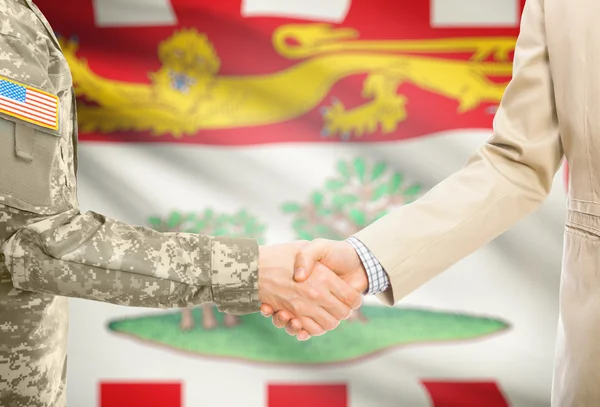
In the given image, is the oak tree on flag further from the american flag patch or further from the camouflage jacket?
the american flag patch

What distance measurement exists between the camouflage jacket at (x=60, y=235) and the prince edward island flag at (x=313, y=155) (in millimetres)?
713

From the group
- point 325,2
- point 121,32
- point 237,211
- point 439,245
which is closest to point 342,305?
point 439,245

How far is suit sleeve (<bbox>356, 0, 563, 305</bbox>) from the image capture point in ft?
3.65

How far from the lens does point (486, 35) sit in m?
1.80

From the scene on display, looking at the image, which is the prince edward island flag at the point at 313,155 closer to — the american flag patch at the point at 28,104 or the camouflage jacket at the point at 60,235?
the camouflage jacket at the point at 60,235

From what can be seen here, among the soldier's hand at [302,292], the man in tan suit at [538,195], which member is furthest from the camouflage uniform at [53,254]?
the man in tan suit at [538,195]

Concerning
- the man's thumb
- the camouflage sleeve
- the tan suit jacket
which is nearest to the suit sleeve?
the tan suit jacket

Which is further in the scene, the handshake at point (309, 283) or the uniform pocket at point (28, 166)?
the handshake at point (309, 283)

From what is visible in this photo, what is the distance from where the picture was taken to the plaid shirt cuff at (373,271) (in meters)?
1.21

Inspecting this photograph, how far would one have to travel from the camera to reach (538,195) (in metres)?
1.17

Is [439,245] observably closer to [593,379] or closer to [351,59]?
[593,379]

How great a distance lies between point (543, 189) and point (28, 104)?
34.4 inches

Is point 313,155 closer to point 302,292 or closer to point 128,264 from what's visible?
point 302,292

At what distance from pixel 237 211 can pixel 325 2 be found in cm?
64
